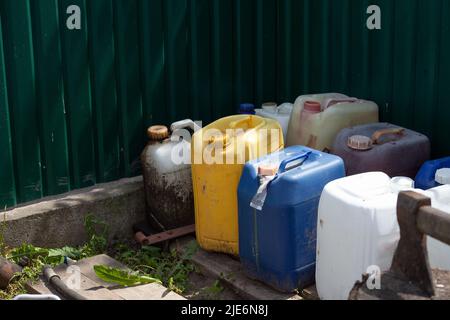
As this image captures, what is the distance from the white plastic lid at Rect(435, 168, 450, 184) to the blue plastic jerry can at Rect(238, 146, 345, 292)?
1.84 ft

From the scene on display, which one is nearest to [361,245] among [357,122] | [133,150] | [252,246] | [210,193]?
[252,246]

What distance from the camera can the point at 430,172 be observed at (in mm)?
4172

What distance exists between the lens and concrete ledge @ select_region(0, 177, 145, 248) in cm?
464

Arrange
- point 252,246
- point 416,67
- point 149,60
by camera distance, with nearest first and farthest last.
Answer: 1. point 252,246
2. point 416,67
3. point 149,60

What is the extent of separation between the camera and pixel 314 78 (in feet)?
18.0

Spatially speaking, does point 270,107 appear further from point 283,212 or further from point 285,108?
point 283,212

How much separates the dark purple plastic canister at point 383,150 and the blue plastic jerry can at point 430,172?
0.22m

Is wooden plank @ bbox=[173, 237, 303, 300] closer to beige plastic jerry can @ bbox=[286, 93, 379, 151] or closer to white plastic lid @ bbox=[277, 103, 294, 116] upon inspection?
beige plastic jerry can @ bbox=[286, 93, 379, 151]

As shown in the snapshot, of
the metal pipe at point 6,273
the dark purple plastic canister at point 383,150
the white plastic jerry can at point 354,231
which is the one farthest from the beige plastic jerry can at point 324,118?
the metal pipe at point 6,273

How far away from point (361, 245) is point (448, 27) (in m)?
1.79

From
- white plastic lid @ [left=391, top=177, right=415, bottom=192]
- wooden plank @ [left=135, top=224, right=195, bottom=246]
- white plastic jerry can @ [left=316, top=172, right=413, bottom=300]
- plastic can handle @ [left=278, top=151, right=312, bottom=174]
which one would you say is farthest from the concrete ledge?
white plastic lid @ [left=391, top=177, right=415, bottom=192]

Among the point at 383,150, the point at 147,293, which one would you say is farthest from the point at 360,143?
the point at 147,293

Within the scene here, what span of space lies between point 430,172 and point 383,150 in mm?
336
